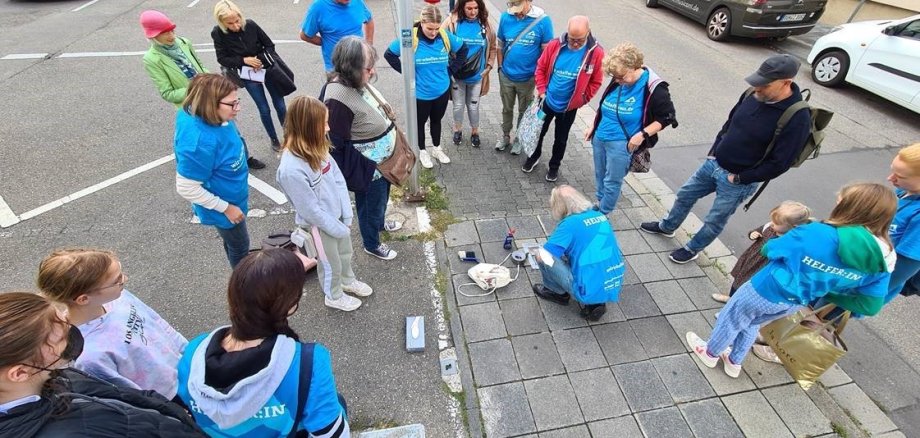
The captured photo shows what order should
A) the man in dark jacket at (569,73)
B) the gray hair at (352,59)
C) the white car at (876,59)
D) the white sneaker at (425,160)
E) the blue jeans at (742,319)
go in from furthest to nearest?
the white car at (876,59) → the white sneaker at (425,160) → the man in dark jacket at (569,73) → the gray hair at (352,59) → the blue jeans at (742,319)

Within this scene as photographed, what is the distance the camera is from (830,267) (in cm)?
242

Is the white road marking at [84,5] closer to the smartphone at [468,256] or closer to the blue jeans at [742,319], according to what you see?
the smartphone at [468,256]

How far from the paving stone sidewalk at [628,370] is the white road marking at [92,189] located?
155 inches

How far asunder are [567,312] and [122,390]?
9.44 ft

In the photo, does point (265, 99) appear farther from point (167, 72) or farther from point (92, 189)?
point (92, 189)

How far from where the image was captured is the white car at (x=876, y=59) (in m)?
6.78

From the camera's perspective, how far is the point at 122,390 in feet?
5.16

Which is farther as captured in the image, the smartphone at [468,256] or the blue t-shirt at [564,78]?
the blue t-shirt at [564,78]

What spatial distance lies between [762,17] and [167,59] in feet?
35.5

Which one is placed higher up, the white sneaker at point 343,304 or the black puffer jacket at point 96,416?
the black puffer jacket at point 96,416

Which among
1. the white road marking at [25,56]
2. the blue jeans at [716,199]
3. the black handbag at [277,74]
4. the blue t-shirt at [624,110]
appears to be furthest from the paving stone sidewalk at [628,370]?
the white road marking at [25,56]

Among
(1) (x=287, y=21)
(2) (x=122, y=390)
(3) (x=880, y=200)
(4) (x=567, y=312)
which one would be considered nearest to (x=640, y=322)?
(4) (x=567, y=312)

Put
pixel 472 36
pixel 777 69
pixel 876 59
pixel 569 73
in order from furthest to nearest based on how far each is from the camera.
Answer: pixel 876 59, pixel 472 36, pixel 569 73, pixel 777 69

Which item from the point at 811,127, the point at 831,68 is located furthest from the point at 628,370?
the point at 831,68
